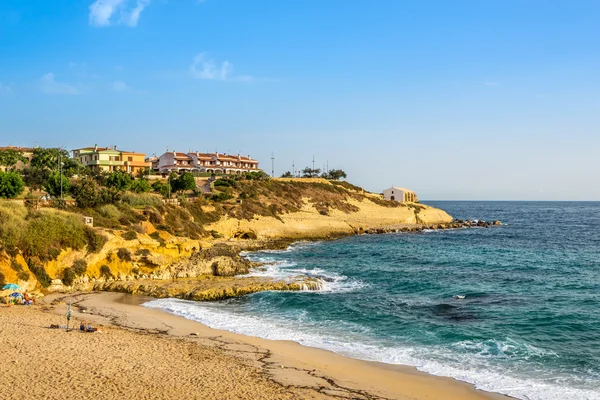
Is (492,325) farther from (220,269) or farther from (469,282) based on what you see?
(220,269)

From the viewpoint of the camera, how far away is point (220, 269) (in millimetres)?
36719

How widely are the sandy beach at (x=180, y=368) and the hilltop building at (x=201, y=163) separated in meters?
88.0

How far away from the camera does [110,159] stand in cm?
9275

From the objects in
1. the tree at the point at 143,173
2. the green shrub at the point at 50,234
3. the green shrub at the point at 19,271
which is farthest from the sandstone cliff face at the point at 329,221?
the green shrub at the point at 19,271

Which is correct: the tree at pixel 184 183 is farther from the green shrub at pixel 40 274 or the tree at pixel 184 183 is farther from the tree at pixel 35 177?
the green shrub at pixel 40 274

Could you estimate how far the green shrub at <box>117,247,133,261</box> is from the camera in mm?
35062

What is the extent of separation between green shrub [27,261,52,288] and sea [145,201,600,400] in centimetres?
761

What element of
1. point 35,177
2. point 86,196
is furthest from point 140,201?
point 35,177

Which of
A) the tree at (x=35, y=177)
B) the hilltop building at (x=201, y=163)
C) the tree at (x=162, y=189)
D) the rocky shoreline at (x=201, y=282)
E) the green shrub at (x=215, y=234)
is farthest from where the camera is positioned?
the hilltop building at (x=201, y=163)

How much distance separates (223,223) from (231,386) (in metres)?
48.0

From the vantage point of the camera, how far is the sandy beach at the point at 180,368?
592 inches

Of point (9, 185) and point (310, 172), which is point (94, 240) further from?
point (310, 172)

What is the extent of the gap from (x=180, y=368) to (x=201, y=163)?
327 feet

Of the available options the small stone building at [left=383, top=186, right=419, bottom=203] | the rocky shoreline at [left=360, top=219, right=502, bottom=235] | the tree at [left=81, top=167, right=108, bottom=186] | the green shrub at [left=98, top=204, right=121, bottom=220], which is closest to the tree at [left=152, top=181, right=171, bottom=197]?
the tree at [left=81, top=167, right=108, bottom=186]
